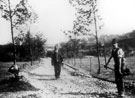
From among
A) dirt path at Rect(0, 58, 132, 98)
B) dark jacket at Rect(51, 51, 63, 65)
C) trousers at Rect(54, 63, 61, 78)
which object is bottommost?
dirt path at Rect(0, 58, 132, 98)

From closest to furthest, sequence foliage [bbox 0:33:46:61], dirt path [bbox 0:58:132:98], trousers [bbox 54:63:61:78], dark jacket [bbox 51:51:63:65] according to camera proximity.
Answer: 1. dirt path [bbox 0:58:132:98]
2. trousers [bbox 54:63:61:78]
3. dark jacket [bbox 51:51:63:65]
4. foliage [bbox 0:33:46:61]

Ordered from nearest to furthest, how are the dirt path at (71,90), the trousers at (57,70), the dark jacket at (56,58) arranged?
the dirt path at (71,90)
the trousers at (57,70)
the dark jacket at (56,58)

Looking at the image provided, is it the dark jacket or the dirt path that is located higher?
the dark jacket

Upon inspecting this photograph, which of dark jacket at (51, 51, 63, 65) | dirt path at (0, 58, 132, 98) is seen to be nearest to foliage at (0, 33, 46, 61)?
dark jacket at (51, 51, 63, 65)

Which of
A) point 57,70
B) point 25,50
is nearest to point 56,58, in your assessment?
point 57,70

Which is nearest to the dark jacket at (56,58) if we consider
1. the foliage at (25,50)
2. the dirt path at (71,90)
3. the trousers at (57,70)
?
the trousers at (57,70)

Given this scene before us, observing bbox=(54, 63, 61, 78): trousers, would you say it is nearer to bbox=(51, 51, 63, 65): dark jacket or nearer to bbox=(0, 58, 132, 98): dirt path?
bbox=(51, 51, 63, 65): dark jacket

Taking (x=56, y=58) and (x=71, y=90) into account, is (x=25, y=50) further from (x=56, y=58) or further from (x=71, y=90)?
(x=71, y=90)

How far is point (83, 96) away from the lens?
10250mm

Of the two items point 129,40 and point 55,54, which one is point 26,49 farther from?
point 55,54

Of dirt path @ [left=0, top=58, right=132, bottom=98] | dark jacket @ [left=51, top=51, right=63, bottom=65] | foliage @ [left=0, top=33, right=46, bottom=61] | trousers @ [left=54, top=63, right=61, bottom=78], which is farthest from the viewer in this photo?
foliage @ [left=0, top=33, right=46, bottom=61]

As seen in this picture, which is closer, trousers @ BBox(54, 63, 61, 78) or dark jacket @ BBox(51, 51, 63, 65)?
trousers @ BBox(54, 63, 61, 78)

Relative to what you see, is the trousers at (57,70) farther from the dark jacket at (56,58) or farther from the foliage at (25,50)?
the foliage at (25,50)

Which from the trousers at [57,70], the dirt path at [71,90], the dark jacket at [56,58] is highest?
the dark jacket at [56,58]
